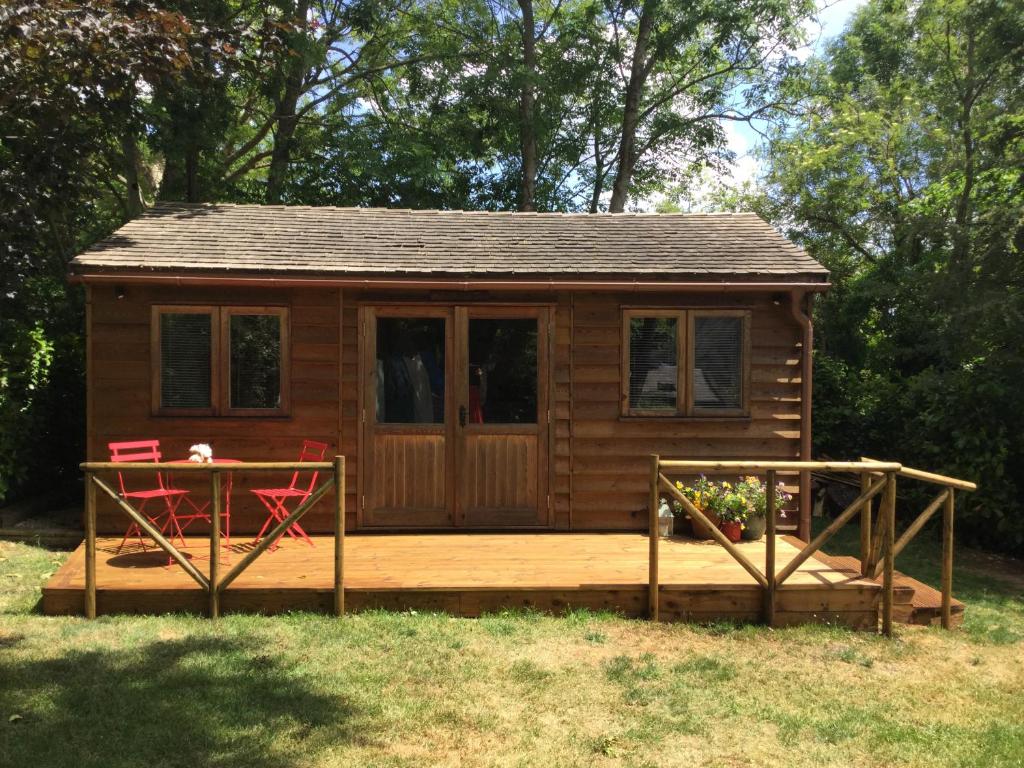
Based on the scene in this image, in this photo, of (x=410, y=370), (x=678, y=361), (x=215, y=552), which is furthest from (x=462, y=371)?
(x=215, y=552)

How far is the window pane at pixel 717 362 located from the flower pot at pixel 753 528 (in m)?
1.12

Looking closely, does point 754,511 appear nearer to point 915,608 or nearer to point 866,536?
point 866,536

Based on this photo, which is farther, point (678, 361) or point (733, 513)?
point (678, 361)

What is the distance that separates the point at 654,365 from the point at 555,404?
106 cm

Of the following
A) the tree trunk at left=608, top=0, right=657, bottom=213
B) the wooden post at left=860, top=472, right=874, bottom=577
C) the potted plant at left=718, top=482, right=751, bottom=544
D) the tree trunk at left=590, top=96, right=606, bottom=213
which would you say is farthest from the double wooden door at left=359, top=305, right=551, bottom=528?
the tree trunk at left=590, top=96, right=606, bottom=213

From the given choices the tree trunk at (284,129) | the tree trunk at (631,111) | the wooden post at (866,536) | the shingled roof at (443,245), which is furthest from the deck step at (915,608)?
the tree trunk at (631,111)

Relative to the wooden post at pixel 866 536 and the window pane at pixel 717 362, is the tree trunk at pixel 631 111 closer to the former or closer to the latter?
the window pane at pixel 717 362

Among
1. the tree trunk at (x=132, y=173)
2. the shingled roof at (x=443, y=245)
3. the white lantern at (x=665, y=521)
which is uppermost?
the tree trunk at (x=132, y=173)

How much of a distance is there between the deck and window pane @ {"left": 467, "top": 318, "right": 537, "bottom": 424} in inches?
68.5

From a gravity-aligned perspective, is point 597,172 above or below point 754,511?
above

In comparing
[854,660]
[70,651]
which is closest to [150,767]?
[70,651]

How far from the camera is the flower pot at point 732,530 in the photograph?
716cm

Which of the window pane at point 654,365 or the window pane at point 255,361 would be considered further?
the window pane at point 654,365

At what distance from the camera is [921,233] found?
10469 mm
